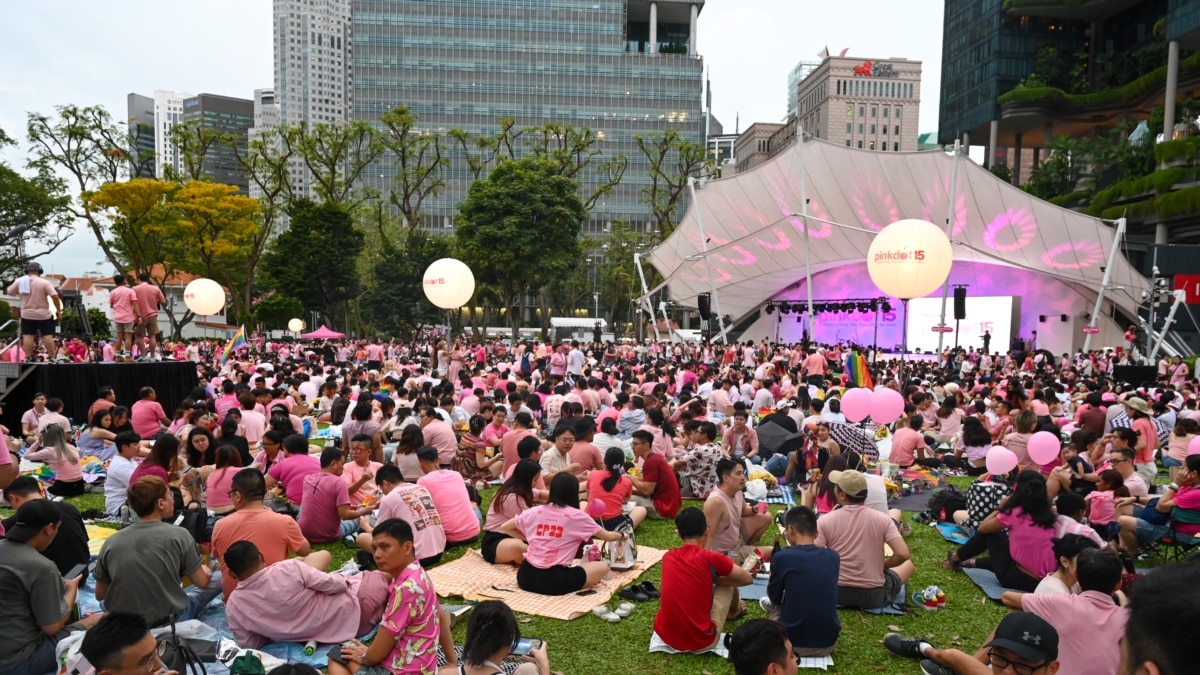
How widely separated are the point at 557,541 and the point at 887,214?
2131 cm

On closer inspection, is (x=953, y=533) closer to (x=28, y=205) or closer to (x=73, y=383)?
(x=73, y=383)

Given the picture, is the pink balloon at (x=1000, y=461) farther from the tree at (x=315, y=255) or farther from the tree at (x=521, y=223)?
the tree at (x=315, y=255)

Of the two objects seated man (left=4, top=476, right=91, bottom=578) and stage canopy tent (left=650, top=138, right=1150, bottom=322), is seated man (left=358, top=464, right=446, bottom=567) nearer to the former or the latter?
seated man (left=4, top=476, right=91, bottom=578)

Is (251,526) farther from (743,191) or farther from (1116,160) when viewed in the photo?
(1116,160)

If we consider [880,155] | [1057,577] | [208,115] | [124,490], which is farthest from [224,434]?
[208,115]

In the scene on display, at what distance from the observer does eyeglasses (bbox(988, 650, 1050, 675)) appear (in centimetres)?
287

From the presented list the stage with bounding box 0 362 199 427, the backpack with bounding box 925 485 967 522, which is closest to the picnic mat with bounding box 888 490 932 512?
the backpack with bounding box 925 485 967 522

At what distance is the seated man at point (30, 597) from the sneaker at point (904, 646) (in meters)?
4.38

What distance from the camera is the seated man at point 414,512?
507 centimetres

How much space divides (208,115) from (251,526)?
551 ft

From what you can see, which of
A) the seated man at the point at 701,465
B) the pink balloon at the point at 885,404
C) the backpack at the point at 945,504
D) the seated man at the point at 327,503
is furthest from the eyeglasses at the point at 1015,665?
the pink balloon at the point at 885,404

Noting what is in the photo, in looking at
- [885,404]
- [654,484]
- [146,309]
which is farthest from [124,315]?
[885,404]

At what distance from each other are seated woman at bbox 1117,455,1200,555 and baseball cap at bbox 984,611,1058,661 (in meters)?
3.57

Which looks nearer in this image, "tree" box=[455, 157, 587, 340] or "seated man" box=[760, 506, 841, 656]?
"seated man" box=[760, 506, 841, 656]
